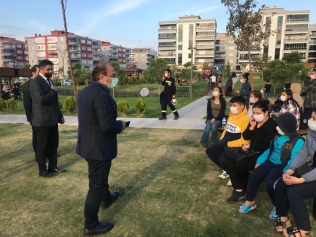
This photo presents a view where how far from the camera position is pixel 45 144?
391 centimetres

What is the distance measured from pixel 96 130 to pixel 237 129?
2.22 meters

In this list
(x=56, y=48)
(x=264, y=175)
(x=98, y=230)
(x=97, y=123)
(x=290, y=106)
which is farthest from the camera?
(x=56, y=48)

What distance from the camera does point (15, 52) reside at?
291 feet

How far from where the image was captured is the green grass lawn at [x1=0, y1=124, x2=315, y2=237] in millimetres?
2639

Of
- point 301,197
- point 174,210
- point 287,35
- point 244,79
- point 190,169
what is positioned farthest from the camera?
point 287,35

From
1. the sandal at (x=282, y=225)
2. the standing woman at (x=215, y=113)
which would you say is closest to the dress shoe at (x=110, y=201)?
the sandal at (x=282, y=225)

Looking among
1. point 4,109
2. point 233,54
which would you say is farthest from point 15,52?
point 4,109

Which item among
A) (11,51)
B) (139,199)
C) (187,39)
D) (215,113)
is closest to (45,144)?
(139,199)

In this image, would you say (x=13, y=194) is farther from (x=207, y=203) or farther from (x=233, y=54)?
(x=233, y=54)

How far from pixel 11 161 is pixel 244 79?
23.6 ft

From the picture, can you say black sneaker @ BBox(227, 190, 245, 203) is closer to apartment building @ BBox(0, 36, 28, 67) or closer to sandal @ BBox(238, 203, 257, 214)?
sandal @ BBox(238, 203, 257, 214)

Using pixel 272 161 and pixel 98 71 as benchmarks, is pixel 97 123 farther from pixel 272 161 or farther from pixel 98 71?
pixel 272 161

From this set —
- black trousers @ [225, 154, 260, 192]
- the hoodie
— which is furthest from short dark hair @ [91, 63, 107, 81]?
the hoodie

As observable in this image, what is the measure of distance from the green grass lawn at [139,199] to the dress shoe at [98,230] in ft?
0.28
